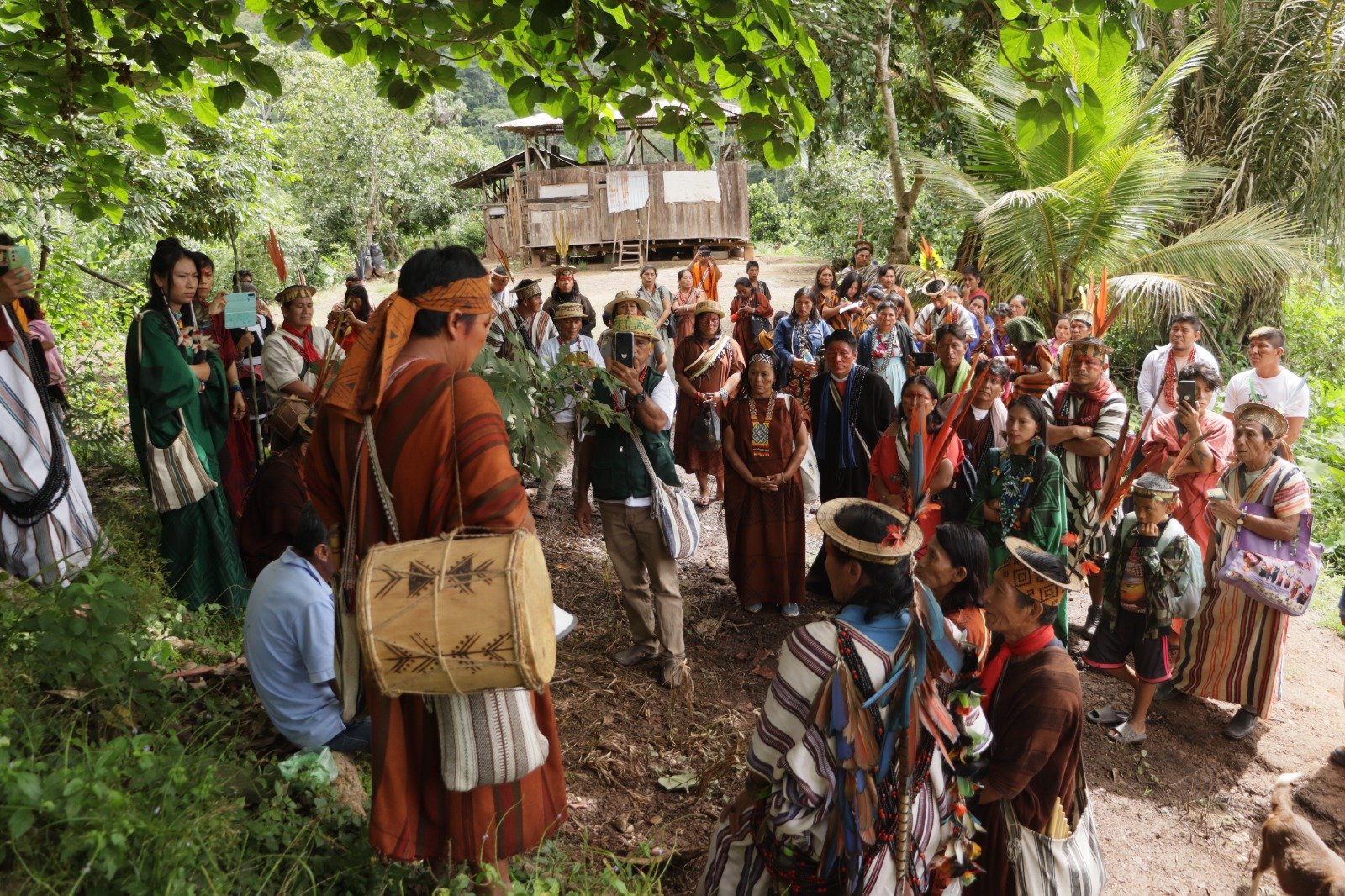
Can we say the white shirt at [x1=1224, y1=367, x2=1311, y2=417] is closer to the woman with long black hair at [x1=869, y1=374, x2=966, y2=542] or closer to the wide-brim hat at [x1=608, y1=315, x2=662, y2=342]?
the woman with long black hair at [x1=869, y1=374, x2=966, y2=542]

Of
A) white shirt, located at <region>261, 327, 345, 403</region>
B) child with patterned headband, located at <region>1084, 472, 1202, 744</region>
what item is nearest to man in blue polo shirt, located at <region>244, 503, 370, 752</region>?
white shirt, located at <region>261, 327, 345, 403</region>

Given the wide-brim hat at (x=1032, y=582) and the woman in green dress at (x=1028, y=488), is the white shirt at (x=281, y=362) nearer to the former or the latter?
the woman in green dress at (x=1028, y=488)

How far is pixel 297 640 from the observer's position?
330 cm

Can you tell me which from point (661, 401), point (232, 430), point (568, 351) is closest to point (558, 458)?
point (661, 401)

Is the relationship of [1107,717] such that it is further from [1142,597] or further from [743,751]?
[743,751]

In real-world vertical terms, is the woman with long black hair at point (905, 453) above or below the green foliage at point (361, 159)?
below

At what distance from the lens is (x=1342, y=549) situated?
7453mm

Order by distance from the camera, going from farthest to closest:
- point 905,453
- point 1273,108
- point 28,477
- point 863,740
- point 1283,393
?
point 1273,108, point 1283,393, point 905,453, point 28,477, point 863,740

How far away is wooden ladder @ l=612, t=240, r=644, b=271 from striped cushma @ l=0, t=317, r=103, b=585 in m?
21.3

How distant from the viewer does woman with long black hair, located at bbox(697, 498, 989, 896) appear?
2.49 metres

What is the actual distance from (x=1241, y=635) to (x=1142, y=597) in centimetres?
69

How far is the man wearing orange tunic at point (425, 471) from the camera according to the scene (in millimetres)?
2301

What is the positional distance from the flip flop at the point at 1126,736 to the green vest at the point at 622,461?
2.70 m

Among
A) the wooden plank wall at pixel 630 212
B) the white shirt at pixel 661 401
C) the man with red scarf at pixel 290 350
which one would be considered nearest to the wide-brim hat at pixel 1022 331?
the white shirt at pixel 661 401
